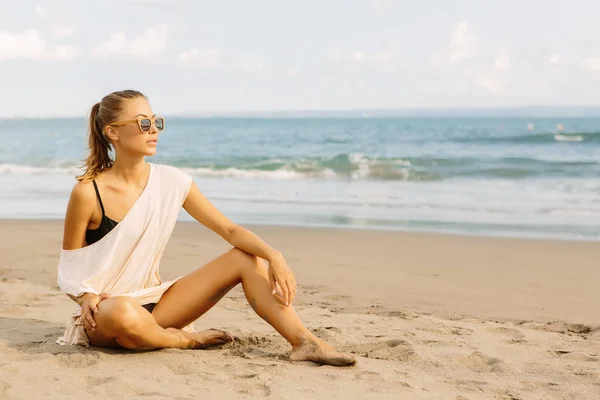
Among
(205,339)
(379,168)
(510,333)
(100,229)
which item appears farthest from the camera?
(379,168)

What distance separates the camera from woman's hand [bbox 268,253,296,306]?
4.00 m

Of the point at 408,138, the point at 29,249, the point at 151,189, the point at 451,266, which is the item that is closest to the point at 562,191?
the point at 451,266

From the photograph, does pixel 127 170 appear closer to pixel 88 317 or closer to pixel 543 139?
pixel 88 317

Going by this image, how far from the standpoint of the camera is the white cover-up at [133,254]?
3977 mm

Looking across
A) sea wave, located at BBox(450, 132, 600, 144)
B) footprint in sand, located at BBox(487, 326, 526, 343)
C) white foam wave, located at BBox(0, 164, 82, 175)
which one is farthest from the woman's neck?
sea wave, located at BBox(450, 132, 600, 144)

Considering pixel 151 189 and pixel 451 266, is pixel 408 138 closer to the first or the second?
pixel 451 266

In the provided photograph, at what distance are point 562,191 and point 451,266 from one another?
894 centimetres

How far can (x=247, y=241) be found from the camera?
162 inches

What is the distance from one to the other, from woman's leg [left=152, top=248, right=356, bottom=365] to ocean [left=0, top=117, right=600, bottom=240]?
101 centimetres

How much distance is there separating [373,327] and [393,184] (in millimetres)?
13085

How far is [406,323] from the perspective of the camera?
5.47 meters

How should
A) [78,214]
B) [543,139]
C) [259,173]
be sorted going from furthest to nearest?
[543,139]
[259,173]
[78,214]

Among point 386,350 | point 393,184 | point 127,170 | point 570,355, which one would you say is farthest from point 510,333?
point 393,184

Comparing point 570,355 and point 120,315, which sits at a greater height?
point 120,315
